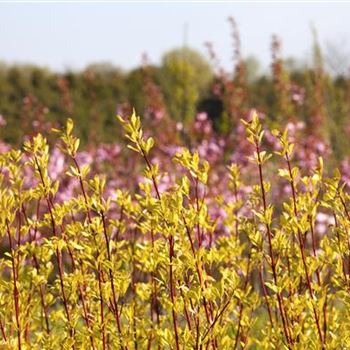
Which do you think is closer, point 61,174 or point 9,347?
point 9,347

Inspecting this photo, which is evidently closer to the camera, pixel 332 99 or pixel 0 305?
pixel 0 305

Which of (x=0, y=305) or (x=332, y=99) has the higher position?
(x=332, y=99)

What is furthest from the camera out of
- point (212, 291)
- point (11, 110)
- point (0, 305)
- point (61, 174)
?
point (11, 110)

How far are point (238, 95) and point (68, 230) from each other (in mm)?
6323

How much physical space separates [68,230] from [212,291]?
0.55 meters

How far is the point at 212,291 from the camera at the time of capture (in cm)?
214

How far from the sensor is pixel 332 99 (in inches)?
452

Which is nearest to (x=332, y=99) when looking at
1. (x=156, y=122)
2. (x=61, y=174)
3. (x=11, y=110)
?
(x=156, y=122)

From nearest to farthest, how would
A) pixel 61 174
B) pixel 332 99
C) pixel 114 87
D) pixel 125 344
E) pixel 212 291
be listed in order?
pixel 212 291 → pixel 125 344 → pixel 61 174 → pixel 332 99 → pixel 114 87

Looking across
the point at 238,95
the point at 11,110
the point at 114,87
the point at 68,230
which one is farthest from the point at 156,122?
the point at 114,87

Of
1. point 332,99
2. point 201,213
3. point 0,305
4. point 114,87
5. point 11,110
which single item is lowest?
point 0,305

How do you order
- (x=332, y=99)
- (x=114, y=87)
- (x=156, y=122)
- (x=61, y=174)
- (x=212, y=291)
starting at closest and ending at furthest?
(x=212, y=291) → (x=61, y=174) → (x=156, y=122) → (x=332, y=99) → (x=114, y=87)

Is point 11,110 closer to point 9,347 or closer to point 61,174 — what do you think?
point 61,174

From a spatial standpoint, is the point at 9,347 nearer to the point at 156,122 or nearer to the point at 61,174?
the point at 61,174
